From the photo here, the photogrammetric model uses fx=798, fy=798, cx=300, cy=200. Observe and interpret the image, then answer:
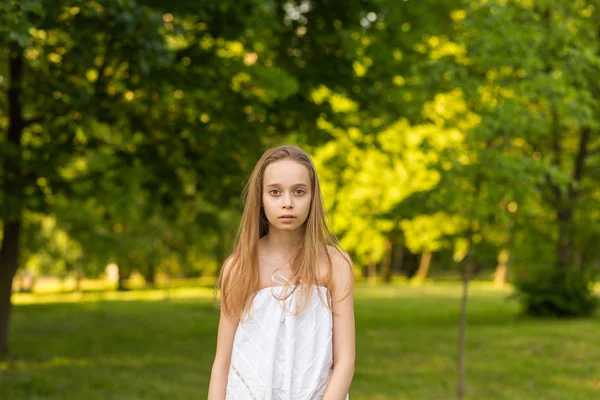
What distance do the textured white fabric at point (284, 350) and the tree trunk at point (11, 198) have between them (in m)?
7.95

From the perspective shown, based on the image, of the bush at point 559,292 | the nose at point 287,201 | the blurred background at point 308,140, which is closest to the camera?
the nose at point 287,201

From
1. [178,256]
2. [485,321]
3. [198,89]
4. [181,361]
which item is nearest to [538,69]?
[198,89]

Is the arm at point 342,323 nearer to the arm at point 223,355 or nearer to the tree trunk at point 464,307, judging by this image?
the arm at point 223,355

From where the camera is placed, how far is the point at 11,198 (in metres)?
10.0

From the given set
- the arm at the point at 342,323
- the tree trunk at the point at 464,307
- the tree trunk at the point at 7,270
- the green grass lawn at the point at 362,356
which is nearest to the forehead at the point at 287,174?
the arm at the point at 342,323

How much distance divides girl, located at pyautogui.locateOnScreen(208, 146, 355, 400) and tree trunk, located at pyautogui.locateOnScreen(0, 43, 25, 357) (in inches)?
308

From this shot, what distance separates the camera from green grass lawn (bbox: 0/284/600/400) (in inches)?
351

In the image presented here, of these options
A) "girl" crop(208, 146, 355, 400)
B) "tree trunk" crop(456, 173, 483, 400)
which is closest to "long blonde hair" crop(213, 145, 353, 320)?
"girl" crop(208, 146, 355, 400)

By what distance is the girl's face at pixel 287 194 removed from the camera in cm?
273

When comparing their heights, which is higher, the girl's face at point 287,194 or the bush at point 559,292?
the girl's face at point 287,194

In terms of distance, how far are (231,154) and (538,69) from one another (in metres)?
4.87

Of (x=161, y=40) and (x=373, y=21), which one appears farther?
(x=373, y=21)

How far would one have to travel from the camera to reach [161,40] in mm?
7582

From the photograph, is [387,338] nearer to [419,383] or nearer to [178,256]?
[419,383]
